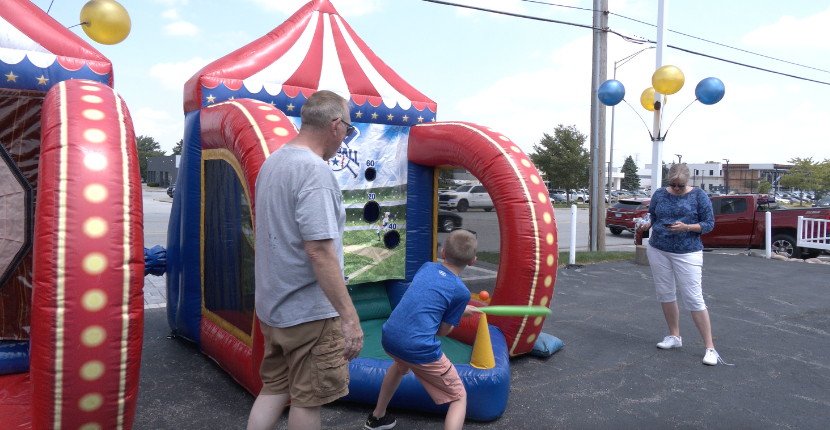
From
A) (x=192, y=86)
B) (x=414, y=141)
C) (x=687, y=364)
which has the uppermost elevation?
(x=192, y=86)

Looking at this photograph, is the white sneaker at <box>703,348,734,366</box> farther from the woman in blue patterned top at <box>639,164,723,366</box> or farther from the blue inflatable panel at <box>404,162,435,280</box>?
the blue inflatable panel at <box>404,162,435,280</box>

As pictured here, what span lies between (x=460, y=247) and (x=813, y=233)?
1117 cm

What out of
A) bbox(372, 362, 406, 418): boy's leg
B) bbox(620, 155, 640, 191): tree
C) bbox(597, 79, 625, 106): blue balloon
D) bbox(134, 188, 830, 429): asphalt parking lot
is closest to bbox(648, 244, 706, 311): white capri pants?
bbox(134, 188, 830, 429): asphalt parking lot

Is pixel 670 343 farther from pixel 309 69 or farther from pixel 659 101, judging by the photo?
pixel 659 101

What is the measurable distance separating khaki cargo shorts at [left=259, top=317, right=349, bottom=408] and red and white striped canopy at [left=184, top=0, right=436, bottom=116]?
2.68m

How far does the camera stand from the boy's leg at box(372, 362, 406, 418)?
301 cm

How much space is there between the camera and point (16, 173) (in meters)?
3.63

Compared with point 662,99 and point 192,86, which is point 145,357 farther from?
point 662,99

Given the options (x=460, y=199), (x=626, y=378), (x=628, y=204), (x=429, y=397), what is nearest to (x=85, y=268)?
(x=429, y=397)

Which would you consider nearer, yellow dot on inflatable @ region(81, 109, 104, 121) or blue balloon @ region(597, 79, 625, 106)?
yellow dot on inflatable @ region(81, 109, 104, 121)

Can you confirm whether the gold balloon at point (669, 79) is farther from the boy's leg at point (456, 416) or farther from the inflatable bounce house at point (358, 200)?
the boy's leg at point (456, 416)

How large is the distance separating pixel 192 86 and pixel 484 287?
3.20 meters

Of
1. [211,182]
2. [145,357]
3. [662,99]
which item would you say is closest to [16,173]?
[211,182]

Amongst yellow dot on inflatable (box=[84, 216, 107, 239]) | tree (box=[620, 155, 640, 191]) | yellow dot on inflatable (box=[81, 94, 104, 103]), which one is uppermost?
tree (box=[620, 155, 640, 191])
